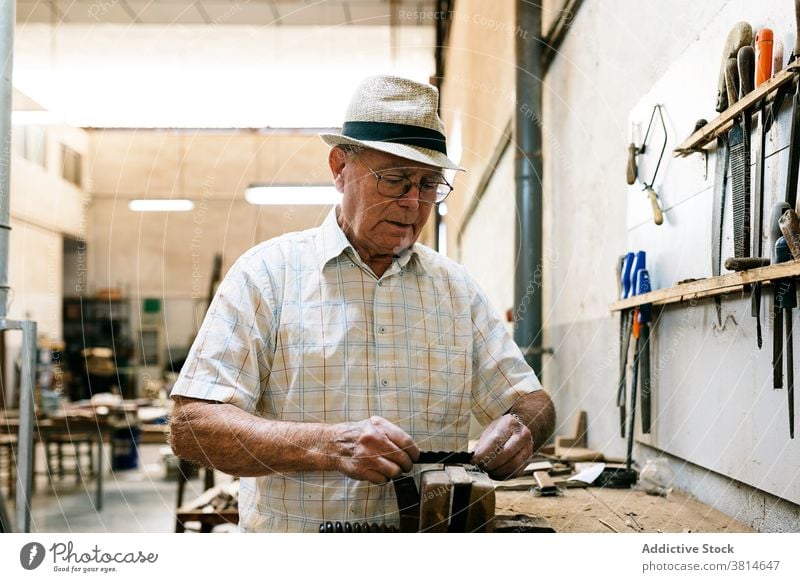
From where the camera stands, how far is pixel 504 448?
1.16m

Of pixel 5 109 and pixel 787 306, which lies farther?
pixel 5 109

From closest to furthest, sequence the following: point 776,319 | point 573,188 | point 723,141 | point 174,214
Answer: point 776,319 → point 723,141 → point 573,188 → point 174,214

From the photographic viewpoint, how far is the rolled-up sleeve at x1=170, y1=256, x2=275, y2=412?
1112 millimetres

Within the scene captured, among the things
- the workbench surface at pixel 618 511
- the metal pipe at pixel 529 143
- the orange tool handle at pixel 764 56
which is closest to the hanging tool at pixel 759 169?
the orange tool handle at pixel 764 56

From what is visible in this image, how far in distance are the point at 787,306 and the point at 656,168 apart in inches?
22.1

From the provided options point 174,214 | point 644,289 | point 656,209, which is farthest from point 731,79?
point 174,214

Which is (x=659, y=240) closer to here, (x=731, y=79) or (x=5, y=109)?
(x=731, y=79)

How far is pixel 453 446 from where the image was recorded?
1.27 meters

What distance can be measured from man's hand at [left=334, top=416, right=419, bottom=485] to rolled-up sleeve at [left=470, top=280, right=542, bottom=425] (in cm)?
31

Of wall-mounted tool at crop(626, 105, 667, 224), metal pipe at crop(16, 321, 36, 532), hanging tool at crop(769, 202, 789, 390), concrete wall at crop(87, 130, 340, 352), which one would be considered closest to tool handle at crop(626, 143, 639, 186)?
wall-mounted tool at crop(626, 105, 667, 224)

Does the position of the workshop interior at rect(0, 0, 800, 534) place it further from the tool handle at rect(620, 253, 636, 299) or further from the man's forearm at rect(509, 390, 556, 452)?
the man's forearm at rect(509, 390, 556, 452)
